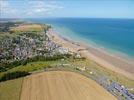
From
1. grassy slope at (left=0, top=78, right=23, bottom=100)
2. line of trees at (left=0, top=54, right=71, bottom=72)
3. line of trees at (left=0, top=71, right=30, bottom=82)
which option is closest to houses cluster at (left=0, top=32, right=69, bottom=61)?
line of trees at (left=0, top=54, right=71, bottom=72)

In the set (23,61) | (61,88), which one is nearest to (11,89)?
(61,88)

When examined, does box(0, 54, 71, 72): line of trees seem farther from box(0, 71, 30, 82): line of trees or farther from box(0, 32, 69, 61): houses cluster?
box(0, 71, 30, 82): line of trees

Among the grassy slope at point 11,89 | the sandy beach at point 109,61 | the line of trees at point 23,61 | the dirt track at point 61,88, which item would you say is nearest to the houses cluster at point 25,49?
the line of trees at point 23,61

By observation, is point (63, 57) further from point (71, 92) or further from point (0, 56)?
point (71, 92)

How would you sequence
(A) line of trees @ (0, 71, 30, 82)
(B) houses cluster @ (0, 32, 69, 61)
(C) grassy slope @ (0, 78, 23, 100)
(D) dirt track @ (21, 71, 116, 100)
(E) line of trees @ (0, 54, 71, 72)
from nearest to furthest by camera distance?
(D) dirt track @ (21, 71, 116, 100) → (C) grassy slope @ (0, 78, 23, 100) → (A) line of trees @ (0, 71, 30, 82) → (E) line of trees @ (0, 54, 71, 72) → (B) houses cluster @ (0, 32, 69, 61)

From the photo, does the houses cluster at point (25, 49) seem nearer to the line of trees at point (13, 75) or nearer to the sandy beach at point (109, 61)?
the sandy beach at point (109, 61)

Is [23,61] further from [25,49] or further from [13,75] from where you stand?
[25,49]
